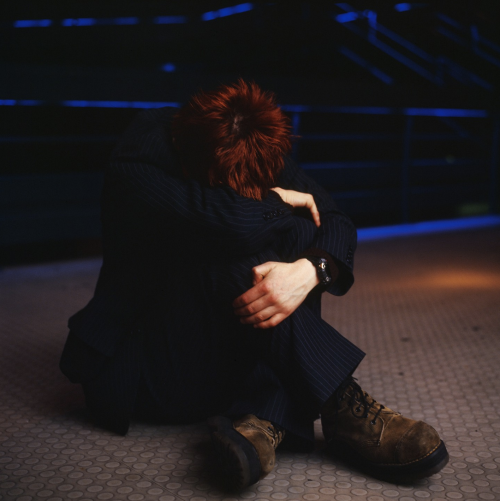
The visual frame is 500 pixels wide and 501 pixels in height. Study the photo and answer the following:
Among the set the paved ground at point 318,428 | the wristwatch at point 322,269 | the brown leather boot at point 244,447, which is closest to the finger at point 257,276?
the wristwatch at point 322,269

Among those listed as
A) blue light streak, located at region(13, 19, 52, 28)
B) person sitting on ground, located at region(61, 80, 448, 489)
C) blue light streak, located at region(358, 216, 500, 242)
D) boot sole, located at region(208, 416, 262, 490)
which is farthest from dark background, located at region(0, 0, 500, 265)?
boot sole, located at region(208, 416, 262, 490)

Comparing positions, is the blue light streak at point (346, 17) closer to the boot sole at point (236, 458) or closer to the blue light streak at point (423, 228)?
the blue light streak at point (423, 228)

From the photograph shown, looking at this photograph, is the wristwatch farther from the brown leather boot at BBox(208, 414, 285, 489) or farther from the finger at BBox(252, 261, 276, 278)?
the brown leather boot at BBox(208, 414, 285, 489)

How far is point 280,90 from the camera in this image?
181 inches

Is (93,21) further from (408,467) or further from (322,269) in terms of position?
(408,467)

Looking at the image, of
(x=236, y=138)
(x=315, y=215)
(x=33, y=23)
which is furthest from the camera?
(x=33, y=23)

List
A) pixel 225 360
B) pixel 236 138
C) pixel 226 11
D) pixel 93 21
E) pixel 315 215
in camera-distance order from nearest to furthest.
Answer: pixel 236 138 < pixel 225 360 < pixel 315 215 < pixel 93 21 < pixel 226 11

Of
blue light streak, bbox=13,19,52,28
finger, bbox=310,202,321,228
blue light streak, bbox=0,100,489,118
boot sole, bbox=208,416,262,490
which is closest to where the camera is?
boot sole, bbox=208,416,262,490

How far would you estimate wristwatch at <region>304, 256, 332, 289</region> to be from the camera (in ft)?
3.43

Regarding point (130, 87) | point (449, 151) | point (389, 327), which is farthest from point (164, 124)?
point (449, 151)

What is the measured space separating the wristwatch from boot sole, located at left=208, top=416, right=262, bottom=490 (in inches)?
12.3

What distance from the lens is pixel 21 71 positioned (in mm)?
3430

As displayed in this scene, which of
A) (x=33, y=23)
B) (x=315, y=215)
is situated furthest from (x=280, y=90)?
(x=315, y=215)

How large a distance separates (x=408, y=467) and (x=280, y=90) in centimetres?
401
